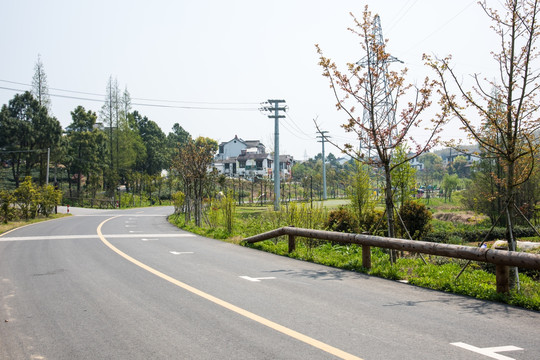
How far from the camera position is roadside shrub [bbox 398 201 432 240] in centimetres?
1928

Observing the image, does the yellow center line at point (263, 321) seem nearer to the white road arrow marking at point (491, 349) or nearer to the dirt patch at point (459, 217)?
the white road arrow marking at point (491, 349)

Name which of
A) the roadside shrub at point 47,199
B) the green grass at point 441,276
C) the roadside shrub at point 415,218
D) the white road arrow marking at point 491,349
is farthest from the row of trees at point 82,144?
the white road arrow marking at point 491,349

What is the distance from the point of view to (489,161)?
33625 millimetres

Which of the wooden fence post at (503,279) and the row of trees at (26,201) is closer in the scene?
the wooden fence post at (503,279)

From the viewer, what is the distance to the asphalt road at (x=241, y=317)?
177 inches

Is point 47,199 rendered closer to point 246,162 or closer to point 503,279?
point 503,279

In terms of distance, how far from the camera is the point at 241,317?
568 cm

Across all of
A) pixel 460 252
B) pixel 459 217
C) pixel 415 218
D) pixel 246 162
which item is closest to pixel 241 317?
pixel 460 252

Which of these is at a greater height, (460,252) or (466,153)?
(466,153)

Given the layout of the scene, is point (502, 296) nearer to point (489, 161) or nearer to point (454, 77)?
point (454, 77)

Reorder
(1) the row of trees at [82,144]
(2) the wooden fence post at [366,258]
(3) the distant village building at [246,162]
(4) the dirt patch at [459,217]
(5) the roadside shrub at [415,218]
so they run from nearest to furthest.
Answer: (2) the wooden fence post at [366,258]
(5) the roadside shrub at [415,218]
(4) the dirt patch at [459,217]
(1) the row of trees at [82,144]
(3) the distant village building at [246,162]

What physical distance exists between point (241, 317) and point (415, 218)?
50.7ft

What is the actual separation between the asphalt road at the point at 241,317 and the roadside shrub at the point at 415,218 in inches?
415

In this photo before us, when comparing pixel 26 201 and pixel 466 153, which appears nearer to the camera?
pixel 466 153
